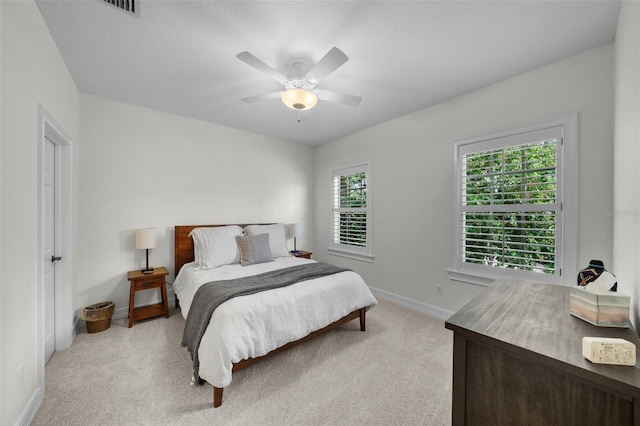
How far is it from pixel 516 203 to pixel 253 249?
→ 9.78 feet

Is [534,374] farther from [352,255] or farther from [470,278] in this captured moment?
[352,255]

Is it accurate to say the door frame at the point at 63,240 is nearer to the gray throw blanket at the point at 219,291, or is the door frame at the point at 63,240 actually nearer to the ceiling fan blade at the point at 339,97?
the gray throw blanket at the point at 219,291

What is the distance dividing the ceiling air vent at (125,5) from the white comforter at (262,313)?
2141 mm

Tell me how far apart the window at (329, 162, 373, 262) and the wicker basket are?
3.20 m

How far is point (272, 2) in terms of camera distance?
1.62m

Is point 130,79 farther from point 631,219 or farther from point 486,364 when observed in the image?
point 631,219

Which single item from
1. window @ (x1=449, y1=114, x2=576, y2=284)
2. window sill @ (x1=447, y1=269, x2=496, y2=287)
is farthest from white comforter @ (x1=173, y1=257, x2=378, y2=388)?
window @ (x1=449, y1=114, x2=576, y2=284)

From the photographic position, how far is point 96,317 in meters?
2.71

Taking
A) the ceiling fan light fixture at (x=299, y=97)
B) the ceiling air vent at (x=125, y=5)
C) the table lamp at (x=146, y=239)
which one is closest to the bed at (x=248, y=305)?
the table lamp at (x=146, y=239)

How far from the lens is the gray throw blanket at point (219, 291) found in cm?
193

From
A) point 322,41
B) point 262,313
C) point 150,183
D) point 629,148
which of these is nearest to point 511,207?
point 629,148

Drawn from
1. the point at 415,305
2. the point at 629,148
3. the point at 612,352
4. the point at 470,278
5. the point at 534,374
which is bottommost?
the point at 415,305

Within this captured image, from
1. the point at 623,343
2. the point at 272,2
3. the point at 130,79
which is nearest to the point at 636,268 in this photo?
the point at 623,343

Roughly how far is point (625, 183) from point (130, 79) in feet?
13.2
